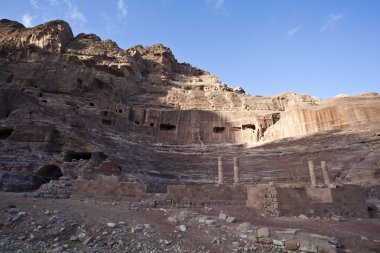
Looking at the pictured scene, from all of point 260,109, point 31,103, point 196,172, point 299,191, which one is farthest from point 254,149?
point 31,103

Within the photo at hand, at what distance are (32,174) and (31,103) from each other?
40.0 feet

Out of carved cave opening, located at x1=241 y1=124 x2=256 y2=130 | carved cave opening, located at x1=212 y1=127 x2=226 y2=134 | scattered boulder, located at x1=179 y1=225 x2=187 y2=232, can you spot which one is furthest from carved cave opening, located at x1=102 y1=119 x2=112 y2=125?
scattered boulder, located at x1=179 y1=225 x2=187 y2=232

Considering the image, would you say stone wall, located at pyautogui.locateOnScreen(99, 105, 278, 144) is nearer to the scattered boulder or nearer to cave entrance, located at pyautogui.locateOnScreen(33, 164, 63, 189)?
cave entrance, located at pyautogui.locateOnScreen(33, 164, 63, 189)

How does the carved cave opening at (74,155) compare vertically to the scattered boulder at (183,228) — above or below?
above

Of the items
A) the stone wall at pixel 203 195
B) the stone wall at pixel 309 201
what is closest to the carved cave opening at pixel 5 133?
the stone wall at pixel 203 195

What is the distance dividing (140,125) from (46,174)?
745 inches

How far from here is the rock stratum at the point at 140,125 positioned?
61.2 feet

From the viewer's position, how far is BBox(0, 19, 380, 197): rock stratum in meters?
18.7

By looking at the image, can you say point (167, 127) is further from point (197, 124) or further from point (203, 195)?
point (203, 195)

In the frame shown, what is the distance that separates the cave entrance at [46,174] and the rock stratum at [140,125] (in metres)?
0.06

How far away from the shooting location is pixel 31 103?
2455cm

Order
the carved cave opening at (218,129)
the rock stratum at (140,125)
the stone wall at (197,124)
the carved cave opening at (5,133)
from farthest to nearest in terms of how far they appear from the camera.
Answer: the carved cave opening at (218,129)
the stone wall at (197,124)
the carved cave opening at (5,133)
the rock stratum at (140,125)

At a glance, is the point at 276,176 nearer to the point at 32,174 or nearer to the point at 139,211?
the point at 139,211

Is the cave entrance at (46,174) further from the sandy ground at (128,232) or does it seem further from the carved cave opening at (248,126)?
the carved cave opening at (248,126)
